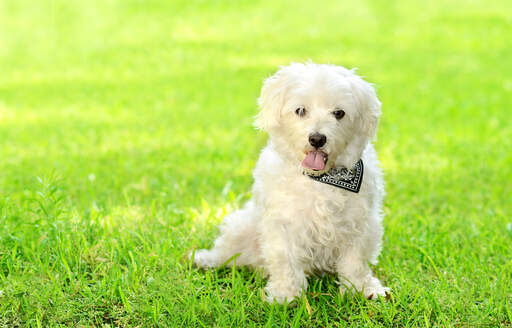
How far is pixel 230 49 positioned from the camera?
14.9 meters

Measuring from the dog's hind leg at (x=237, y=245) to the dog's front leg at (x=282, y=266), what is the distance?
1.22 feet

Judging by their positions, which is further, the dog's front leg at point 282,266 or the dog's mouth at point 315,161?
the dog's front leg at point 282,266

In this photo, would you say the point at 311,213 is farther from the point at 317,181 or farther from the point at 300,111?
the point at 300,111

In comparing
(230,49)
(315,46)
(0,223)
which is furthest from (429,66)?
(0,223)

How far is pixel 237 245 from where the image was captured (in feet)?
14.4

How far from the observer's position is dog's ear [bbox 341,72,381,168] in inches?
150

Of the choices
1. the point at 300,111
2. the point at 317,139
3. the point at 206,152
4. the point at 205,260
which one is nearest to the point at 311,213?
Result: the point at 317,139

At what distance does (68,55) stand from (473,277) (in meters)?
11.8

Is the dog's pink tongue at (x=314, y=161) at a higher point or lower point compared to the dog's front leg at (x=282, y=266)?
higher

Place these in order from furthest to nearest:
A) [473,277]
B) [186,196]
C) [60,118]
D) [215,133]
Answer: [60,118], [215,133], [186,196], [473,277]

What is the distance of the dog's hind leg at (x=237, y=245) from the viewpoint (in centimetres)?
434

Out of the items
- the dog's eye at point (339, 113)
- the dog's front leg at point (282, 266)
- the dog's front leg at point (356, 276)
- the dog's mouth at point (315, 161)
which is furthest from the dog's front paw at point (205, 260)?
the dog's eye at point (339, 113)

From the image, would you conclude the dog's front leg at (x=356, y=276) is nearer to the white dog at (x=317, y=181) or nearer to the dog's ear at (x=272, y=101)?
the white dog at (x=317, y=181)

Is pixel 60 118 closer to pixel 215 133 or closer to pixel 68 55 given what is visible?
pixel 215 133
